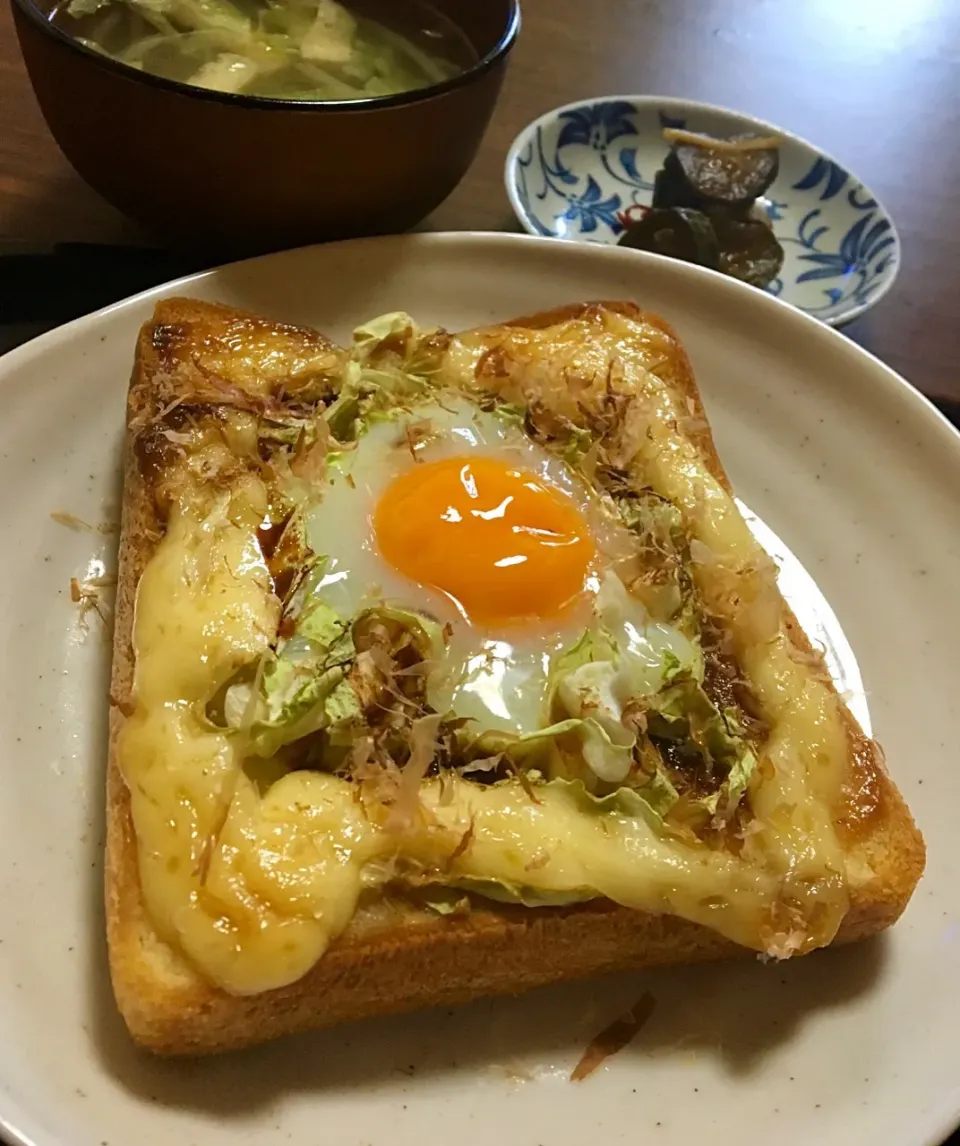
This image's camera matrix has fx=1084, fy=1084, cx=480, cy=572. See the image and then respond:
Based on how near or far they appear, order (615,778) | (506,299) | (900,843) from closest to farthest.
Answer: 1. (615,778)
2. (900,843)
3. (506,299)

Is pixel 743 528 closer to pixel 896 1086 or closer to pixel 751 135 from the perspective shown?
pixel 896 1086

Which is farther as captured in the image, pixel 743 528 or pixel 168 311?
pixel 168 311

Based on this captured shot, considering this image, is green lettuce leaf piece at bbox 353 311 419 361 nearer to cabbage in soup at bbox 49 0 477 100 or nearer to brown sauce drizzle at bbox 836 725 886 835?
cabbage in soup at bbox 49 0 477 100

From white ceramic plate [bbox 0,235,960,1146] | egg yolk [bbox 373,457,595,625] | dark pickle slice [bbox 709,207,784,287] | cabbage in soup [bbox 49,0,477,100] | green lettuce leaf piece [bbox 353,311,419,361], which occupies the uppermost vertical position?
cabbage in soup [bbox 49,0,477,100]

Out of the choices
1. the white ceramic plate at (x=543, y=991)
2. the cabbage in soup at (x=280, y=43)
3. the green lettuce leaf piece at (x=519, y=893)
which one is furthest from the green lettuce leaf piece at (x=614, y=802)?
the cabbage in soup at (x=280, y=43)

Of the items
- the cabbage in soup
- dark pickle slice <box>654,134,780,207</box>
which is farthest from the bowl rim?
dark pickle slice <box>654,134,780,207</box>

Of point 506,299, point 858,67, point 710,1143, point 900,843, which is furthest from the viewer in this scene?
point 858,67

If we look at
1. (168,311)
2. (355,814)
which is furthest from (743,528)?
(168,311)
